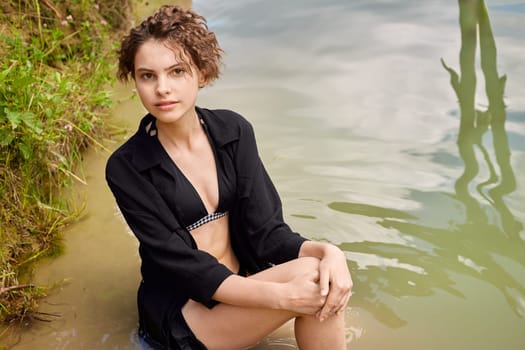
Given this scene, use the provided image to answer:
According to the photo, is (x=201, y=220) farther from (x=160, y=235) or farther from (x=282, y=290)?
(x=282, y=290)

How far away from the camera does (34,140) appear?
319cm

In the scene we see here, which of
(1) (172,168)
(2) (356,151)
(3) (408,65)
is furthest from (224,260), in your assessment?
(3) (408,65)

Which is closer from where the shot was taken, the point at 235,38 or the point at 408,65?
the point at 408,65

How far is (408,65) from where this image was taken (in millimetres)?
4871

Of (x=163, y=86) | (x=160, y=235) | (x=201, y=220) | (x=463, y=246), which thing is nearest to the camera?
(x=163, y=86)

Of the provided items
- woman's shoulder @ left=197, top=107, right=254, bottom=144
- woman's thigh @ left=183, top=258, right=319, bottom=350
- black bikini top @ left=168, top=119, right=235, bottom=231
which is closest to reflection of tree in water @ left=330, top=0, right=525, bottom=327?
woman's thigh @ left=183, top=258, right=319, bottom=350

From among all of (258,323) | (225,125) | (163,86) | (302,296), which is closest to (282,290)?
(302,296)

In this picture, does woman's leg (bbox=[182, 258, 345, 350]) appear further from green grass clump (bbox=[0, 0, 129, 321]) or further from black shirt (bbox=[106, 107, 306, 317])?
green grass clump (bbox=[0, 0, 129, 321])

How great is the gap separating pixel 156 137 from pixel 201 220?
1.02 feet

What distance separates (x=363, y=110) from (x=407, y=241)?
135cm

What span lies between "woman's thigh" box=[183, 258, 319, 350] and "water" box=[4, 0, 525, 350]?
276 millimetres

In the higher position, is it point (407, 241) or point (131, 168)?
point (131, 168)

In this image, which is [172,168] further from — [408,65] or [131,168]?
[408,65]

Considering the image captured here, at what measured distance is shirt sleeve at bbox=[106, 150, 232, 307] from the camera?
92.5 inches
